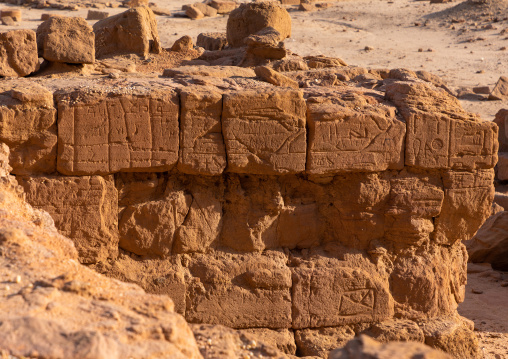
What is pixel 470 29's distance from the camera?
62.7 feet

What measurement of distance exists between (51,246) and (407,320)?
311 centimetres

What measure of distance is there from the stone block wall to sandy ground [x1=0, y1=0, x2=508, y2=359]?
7.68m

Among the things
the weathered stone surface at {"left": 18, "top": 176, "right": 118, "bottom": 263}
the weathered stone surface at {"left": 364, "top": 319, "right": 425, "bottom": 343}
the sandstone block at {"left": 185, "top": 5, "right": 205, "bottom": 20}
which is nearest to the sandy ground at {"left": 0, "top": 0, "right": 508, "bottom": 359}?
the sandstone block at {"left": 185, "top": 5, "right": 205, "bottom": 20}

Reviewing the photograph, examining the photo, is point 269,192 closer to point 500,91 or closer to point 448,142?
point 448,142

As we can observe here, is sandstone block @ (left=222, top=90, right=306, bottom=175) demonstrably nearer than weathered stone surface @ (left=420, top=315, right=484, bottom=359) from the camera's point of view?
Yes

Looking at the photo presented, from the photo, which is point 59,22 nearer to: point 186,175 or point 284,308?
point 186,175

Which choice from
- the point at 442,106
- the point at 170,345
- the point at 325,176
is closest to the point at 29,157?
the point at 325,176

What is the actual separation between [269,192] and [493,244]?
13.0 feet

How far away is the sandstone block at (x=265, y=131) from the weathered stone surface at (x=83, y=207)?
37.5 inches

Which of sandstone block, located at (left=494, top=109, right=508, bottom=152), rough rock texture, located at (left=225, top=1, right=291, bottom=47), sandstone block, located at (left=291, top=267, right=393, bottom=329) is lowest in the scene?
sandstone block, located at (left=291, top=267, right=393, bottom=329)

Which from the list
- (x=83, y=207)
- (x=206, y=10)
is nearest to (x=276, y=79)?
(x=83, y=207)

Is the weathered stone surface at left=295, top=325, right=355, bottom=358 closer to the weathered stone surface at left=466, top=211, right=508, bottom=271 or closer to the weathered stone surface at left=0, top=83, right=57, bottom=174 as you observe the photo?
the weathered stone surface at left=0, top=83, right=57, bottom=174

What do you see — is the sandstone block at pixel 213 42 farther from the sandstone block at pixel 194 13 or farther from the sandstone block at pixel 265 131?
the sandstone block at pixel 194 13

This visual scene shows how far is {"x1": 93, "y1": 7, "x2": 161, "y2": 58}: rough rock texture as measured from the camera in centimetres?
777
